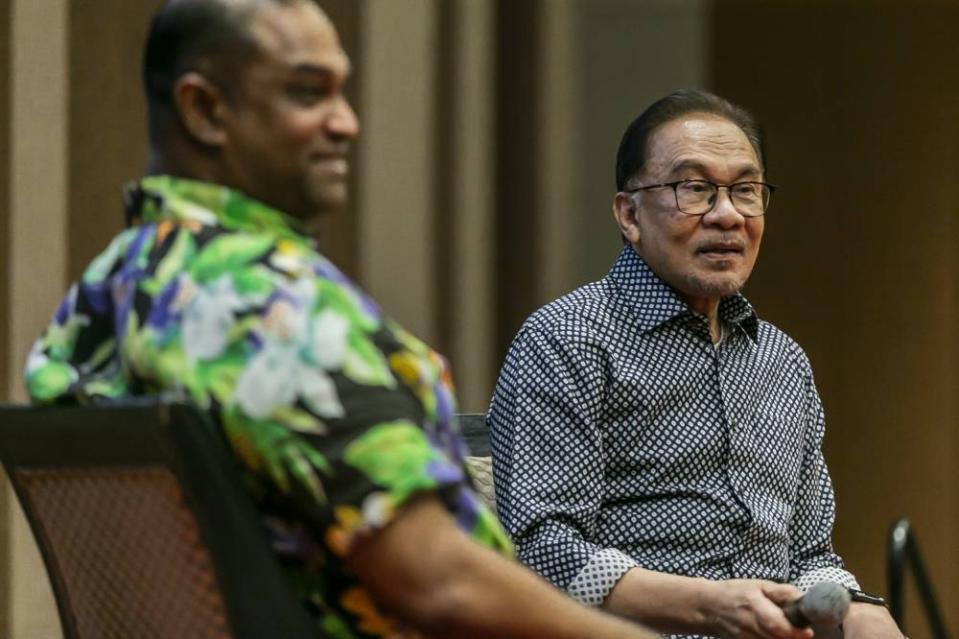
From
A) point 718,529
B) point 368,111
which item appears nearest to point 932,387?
point 368,111

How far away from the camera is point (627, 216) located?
2939mm

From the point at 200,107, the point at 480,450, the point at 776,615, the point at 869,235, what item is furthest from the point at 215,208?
the point at 869,235

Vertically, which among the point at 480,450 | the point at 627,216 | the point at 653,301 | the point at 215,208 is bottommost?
the point at 480,450

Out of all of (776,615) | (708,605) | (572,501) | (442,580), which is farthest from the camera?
(572,501)

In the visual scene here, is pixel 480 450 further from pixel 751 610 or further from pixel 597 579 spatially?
pixel 751 610

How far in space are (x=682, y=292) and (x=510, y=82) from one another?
7.29 feet

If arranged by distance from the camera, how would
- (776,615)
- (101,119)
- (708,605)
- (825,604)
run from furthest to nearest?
(101,119)
(708,605)
(776,615)
(825,604)

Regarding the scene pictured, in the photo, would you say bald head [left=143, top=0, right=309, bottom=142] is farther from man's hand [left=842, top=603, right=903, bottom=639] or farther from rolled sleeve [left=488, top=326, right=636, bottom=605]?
man's hand [left=842, top=603, right=903, bottom=639]

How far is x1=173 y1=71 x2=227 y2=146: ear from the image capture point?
1.58 meters

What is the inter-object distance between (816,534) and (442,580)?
61.0 inches

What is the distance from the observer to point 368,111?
4.57m

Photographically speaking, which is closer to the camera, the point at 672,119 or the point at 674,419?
the point at 674,419

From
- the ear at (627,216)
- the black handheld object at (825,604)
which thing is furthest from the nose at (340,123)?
the ear at (627,216)

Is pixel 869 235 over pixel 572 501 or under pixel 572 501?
under
